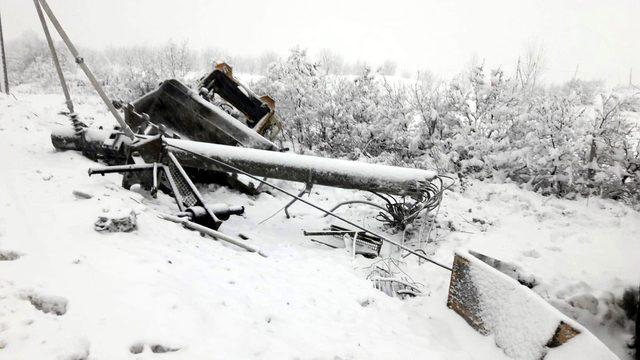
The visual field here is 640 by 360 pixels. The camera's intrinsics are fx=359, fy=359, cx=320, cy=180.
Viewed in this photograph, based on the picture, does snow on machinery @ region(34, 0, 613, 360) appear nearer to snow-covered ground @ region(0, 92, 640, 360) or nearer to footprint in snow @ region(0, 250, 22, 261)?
snow-covered ground @ region(0, 92, 640, 360)

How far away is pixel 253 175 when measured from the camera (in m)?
5.96

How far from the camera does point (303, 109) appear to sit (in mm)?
10695

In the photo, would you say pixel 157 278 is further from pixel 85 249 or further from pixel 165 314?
pixel 85 249

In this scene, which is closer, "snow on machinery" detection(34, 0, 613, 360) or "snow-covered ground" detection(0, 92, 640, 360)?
"snow-covered ground" detection(0, 92, 640, 360)

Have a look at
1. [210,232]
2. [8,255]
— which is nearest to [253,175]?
[210,232]

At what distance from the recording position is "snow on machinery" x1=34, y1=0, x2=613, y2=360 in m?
2.99

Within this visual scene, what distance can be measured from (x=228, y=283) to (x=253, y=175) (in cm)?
282

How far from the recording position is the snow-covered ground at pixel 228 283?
2.34 m

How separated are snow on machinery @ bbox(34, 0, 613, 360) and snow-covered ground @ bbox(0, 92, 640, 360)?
288mm

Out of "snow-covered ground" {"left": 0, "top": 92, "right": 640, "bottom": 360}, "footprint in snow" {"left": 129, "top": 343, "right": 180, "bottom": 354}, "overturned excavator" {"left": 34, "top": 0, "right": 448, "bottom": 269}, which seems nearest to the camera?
"footprint in snow" {"left": 129, "top": 343, "right": 180, "bottom": 354}

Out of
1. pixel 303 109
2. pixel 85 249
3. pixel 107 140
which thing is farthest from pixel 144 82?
pixel 85 249

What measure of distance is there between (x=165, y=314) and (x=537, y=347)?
2.81 m

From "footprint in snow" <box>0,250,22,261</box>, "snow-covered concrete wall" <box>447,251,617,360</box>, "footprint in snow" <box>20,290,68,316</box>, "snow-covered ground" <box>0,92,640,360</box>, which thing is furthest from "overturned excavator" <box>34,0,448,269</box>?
"footprint in snow" <box>20,290,68,316</box>

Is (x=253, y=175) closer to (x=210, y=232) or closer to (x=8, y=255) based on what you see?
(x=210, y=232)
